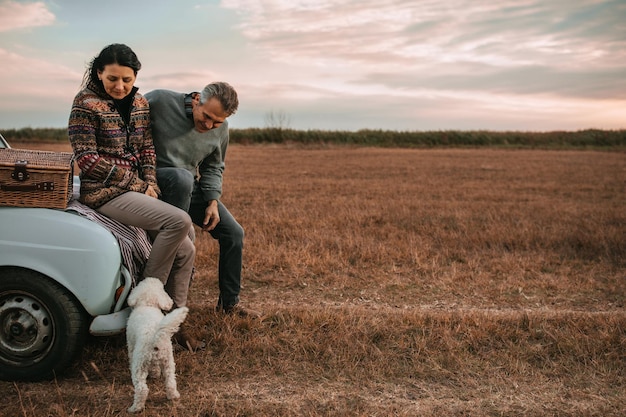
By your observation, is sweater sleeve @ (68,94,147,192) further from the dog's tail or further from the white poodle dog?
the dog's tail

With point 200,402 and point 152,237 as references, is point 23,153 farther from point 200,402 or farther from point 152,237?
point 200,402

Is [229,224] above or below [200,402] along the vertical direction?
above

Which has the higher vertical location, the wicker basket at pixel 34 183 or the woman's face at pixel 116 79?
the woman's face at pixel 116 79

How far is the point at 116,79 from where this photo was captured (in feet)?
12.3

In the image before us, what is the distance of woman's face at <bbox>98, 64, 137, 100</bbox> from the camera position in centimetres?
373

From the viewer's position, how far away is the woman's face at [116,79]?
3.73 meters

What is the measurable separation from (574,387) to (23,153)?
13.6 feet

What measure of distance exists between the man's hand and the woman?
2.24 feet

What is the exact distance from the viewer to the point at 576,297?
6.15m

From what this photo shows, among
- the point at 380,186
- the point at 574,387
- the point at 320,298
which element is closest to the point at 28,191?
the point at 320,298

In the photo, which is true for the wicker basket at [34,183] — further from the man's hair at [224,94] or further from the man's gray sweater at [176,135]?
the man's hair at [224,94]

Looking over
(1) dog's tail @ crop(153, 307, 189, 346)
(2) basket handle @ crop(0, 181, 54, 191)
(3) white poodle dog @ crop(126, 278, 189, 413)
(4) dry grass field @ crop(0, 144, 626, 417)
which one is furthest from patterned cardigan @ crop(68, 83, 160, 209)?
(4) dry grass field @ crop(0, 144, 626, 417)

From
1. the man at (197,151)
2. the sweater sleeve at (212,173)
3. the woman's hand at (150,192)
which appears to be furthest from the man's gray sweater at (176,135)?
the woman's hand at (150,192)

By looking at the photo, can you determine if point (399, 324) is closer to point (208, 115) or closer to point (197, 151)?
point (197, 151)
